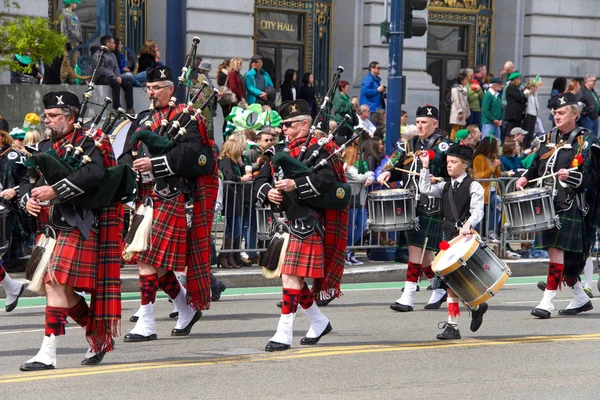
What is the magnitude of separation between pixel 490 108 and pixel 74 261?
14.7 metres

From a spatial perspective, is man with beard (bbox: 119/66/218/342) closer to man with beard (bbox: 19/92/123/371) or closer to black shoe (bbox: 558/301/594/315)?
man with beard (bbox: 19/92/123/371)

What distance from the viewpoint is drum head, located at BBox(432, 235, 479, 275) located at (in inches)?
349

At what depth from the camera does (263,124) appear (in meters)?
16.5

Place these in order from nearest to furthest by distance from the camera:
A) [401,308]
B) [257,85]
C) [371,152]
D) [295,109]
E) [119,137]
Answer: [295,109]
[401,308]
[119,137]
[371,152]
[257,85]

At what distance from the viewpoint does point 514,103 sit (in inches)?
862

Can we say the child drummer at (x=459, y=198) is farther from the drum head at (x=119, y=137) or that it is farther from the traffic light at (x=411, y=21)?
the traffic light at (x=411, y=21)

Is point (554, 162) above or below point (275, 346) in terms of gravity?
above

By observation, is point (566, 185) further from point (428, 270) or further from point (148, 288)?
point (148, 288)

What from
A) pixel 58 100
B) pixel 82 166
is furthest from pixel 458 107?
pixel 82 166

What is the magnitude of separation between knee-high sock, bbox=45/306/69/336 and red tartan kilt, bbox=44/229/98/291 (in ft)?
0.61

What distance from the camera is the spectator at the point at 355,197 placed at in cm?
1411

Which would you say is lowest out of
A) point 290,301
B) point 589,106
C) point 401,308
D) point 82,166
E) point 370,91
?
point 401,308

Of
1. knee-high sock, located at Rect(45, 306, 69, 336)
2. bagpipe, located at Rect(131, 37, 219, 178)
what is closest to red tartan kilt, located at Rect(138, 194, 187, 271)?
bagpipe, located at Rect(131, 37, 219, 178)

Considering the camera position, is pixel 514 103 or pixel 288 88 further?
pixel 514 103
